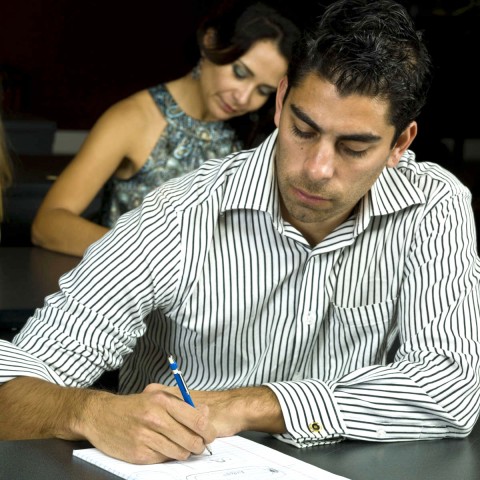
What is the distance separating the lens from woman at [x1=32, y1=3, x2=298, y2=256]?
9.82 feet

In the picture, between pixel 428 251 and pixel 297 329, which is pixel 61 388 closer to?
pixel 297 329

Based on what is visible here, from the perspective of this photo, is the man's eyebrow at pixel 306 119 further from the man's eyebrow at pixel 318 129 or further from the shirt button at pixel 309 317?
the shirt button at pixel 309 317

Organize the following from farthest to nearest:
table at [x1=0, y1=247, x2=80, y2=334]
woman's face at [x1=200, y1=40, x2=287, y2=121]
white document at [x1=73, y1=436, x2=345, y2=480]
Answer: woman's face at [x1=200, y1=40, x2=287, y2=121], table at [x1=0, y1=247, x2=80, y2=334], white document at [x1=73, y1=436, x2=345, y2=480]

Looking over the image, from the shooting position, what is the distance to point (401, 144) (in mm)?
1849

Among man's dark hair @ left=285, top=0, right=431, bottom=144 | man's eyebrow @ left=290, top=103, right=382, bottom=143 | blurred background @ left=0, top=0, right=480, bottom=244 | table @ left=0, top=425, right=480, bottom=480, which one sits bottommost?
blurred background @ left=0, top=0, right=480, bottom=244

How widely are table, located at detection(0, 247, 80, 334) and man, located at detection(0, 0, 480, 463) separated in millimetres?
267

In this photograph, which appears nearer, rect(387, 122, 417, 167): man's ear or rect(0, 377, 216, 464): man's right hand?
rect(0, 377, 216, 464): man's right hand

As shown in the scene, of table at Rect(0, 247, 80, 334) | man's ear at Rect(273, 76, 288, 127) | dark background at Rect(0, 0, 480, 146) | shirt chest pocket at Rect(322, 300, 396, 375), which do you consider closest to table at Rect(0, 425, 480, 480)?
shirt chest pocket at Rect(322, 300, 396, 375)

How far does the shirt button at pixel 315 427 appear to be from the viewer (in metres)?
1.48

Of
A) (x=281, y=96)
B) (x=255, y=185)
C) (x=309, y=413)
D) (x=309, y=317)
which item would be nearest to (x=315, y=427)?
(x=309, y=413)

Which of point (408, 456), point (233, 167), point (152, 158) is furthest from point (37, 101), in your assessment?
point (408, 456)

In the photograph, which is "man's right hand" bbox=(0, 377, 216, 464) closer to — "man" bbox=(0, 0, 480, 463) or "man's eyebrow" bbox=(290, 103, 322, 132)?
"man" bbox=(0, 0, 480, 463)

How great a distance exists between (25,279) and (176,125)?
3.32 feet

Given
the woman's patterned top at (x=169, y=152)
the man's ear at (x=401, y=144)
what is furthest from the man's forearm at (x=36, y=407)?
the woman's patterned top at (x=169, y=152)
